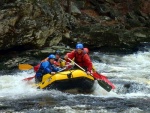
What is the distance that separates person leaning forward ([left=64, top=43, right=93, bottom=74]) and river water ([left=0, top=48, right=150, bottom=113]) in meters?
0.65

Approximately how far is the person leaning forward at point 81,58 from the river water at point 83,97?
654 mm

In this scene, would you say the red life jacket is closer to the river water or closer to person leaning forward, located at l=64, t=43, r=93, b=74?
person leaning forward, located at l=64, t=43, r=93, b=74

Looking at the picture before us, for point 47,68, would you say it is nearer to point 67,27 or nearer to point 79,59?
point 79,59

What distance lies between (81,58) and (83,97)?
189 cm

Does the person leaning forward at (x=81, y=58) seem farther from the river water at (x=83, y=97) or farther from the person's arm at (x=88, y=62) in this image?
the river water at (x=83, y=97)

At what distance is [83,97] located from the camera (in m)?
10.6

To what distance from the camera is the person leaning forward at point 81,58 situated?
39.0 ft

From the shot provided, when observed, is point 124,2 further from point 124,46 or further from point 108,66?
point 108,66

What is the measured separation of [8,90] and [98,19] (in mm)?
15332

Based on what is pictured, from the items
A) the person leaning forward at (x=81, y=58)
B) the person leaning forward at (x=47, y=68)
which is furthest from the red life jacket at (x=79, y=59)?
the person leaning forward at (x=47, y=68)

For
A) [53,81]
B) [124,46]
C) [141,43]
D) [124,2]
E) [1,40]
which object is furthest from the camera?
[124,2]

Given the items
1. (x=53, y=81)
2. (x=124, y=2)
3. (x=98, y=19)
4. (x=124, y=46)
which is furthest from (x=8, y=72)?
(x=124, y=2)

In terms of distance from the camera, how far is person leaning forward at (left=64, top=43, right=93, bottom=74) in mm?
11898

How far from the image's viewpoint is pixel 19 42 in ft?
52.9
